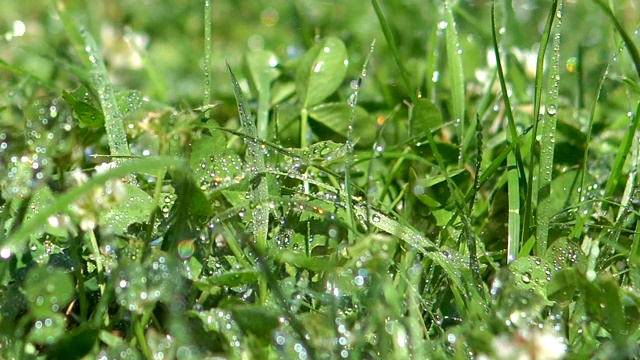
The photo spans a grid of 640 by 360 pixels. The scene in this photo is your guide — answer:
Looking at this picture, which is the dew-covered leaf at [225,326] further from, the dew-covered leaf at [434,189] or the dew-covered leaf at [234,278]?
the dew-covered leaf at [434,189]

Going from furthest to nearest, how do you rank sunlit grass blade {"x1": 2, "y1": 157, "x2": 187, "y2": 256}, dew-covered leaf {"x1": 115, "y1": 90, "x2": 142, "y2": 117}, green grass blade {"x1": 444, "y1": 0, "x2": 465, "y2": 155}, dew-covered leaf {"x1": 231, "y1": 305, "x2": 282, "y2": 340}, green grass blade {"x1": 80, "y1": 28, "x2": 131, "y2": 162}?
green grass blade {"x1": 444, "y1": 0, "x2": 465, "y2": 155}
dew-covered leaf {"x1": 115, "y1": 90, "x2": 142, "y2": 117}
green grass blade {"x1": 80, "y1": 28, "x2": 131, "y2": 162}
dew-covered leaf {"x1": 231, "y1": 305, "x2": 282, "y2": 340}
sunlit grass blade {"x1": 2, "y1": 157, "x2": 187, "y2": 256}

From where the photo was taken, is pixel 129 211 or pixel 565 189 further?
pixel 565 189

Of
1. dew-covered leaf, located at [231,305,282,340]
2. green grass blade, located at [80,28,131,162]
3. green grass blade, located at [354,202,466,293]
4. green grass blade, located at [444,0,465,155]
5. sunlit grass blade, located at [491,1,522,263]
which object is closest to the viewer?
dew-covered leaf, located at [231,305,282,340]

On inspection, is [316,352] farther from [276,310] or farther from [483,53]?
[483,53]

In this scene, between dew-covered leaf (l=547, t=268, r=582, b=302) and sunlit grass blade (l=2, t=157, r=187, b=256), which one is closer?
sunlit grass blade (l=2, t=157, r=187, b=256)

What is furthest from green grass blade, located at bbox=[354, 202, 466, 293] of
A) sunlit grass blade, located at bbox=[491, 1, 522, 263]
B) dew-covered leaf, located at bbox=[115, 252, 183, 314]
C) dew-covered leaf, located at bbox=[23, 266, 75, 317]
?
dew-covered leaf, located at bbox=[23, 266, 75, 317]

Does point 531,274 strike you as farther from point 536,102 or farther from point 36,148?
point 36,148

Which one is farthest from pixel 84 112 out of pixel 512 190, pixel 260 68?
pixel 512 190

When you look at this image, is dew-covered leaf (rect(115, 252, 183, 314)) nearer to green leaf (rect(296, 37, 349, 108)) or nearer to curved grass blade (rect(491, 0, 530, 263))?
curved grass blade (rect(491, 0, 530, 263))
